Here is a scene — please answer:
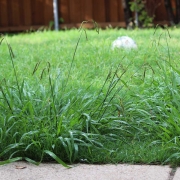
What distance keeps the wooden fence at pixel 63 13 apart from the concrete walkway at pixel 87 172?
31.3ft

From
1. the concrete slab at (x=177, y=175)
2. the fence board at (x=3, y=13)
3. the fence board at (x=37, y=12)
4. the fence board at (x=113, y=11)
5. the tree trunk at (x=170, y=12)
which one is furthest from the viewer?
the fence board at (x=3, y=13)

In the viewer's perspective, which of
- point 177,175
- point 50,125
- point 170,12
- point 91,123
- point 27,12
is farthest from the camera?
point 27,12

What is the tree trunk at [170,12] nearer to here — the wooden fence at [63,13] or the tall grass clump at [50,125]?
the wooden fence at [63,13]

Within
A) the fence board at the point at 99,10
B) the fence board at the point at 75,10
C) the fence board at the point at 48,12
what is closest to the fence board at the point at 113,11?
the fence board at the point at 99,10

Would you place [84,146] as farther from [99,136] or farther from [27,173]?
[27,173]

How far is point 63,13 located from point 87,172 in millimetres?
10165

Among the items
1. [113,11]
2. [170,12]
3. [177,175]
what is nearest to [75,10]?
[113,11]

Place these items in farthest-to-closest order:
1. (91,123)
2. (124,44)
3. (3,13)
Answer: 1. (3,13)
2. (124,44)
3. (91,123)

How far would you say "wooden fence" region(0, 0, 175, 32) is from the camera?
1288 cm

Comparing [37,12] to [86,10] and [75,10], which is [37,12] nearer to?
[75,10]

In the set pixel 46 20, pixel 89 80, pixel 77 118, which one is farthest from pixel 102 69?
pixel 46 20

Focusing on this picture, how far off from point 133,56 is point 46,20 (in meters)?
7.49

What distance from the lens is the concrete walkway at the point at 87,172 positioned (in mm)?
3223

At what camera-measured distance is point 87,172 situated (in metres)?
3.33
